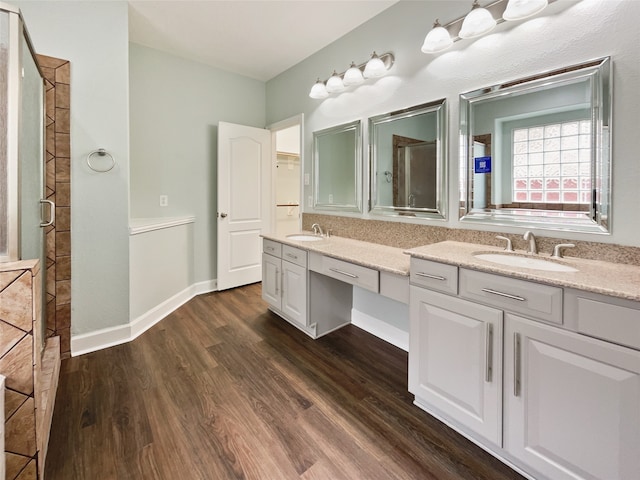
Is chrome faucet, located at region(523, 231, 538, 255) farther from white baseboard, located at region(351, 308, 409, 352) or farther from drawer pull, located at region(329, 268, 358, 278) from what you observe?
white baseboard, located at region(351, 308, 409, 352)

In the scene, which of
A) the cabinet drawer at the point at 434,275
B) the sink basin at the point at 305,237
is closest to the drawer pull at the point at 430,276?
the cabinet drawer at the point at 434,275

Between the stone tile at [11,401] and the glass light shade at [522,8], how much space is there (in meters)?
2.75

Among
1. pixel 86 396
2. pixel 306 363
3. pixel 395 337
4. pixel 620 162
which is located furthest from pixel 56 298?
pixel 620 162

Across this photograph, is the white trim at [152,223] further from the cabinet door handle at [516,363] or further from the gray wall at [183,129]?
the cabinet door handle at [516,363]

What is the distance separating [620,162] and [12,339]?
260 centimetres

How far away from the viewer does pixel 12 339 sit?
1170 millimetres

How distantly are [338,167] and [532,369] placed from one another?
2154 mm

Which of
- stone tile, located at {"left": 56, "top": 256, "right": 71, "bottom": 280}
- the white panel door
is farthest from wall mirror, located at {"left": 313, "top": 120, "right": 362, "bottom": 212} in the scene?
stone tile, located at {"left": 56, "top": 256, "right": 71, "bottom": 280}

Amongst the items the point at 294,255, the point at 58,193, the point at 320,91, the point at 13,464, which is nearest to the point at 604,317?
the point at 294,255

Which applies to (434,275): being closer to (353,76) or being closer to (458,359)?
(458,359)

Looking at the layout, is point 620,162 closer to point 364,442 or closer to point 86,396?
point 364,442

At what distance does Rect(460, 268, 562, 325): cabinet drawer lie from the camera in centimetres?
114

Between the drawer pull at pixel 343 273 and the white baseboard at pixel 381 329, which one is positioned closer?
the drawer pull at pixel 343 273

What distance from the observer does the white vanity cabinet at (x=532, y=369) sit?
1.01 meters
